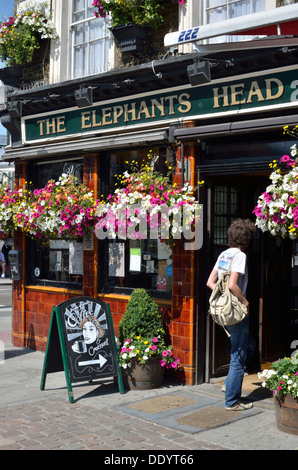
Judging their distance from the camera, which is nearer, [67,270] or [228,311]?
[228,311]

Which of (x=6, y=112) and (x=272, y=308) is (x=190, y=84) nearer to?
(x=272, y=308)

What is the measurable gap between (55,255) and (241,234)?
4.50 meters

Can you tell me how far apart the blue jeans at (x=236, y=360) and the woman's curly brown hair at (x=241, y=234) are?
2.67 feet

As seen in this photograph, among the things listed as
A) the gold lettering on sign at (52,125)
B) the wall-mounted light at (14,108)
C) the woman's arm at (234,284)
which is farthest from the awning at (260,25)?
the wall-mounted light at (14,108)

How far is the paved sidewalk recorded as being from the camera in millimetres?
5387

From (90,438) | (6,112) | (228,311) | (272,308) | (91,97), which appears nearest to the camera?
(90,438)

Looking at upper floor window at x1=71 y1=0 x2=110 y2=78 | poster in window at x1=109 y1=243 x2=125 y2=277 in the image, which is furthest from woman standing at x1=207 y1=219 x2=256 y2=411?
upper floor window at x1=71 y1=0 x2=110 y2=78

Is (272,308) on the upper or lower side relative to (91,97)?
lower

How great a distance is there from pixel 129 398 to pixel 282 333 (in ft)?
8.83

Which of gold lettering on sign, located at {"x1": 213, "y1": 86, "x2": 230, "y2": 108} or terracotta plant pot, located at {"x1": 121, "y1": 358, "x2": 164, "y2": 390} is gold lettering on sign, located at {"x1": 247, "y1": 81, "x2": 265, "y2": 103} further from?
terracotta plant pot, located at {"x1": 121, "y1": 358, "x2": 164, "y2": 390}

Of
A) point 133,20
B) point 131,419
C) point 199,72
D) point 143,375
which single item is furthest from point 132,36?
point 131,419

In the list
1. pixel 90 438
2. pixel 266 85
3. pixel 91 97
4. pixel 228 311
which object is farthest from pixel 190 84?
pixel 90 438

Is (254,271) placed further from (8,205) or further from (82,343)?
(8,205)

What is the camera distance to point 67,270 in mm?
9812
